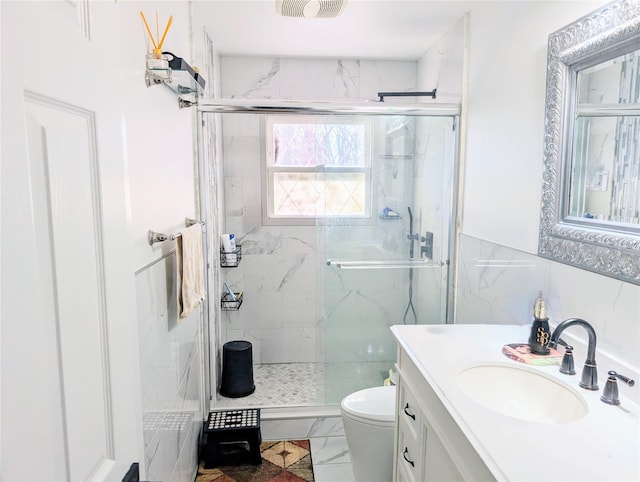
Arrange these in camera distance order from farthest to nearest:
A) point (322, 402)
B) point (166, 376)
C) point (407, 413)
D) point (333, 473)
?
1. point (322, 402)
2. point (333, 473)
3. point (166, 376)
4. point (407, 413)

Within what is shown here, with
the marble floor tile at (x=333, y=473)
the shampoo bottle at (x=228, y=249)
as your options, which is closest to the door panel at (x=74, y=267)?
the marble floor tile at (x=333, y=473)

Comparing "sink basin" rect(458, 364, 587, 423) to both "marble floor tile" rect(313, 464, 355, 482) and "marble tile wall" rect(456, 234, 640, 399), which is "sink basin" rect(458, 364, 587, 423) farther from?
"marble floor tile" rect(313, 464, 355, 482)

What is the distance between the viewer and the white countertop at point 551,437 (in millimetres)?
904

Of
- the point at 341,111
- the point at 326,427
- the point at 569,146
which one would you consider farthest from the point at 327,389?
the point at 569,146

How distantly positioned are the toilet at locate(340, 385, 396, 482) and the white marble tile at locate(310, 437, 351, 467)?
425mm

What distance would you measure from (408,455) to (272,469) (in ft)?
3.63

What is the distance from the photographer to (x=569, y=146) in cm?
150

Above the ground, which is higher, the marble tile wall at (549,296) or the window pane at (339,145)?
the window pane at (339,145)

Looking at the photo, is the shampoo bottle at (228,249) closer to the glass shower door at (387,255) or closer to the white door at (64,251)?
the glass shower door at (387,255)

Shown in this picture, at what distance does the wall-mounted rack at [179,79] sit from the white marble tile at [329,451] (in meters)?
2.02

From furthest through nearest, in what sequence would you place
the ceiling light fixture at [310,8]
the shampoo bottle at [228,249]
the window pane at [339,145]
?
the shampoo bottle at [228,249] < the window pane at [339,145] < the ceiling light fixture at [310,8]

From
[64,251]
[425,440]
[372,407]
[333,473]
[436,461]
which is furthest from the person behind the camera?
[333,473]

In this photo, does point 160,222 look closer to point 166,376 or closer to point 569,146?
point 166,376

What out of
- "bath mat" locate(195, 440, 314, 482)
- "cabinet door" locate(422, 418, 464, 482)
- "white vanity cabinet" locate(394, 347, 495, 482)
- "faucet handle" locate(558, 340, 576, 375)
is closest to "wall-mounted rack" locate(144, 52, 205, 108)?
"white vanity cabinet" locate(394, 347, 495, 482)
